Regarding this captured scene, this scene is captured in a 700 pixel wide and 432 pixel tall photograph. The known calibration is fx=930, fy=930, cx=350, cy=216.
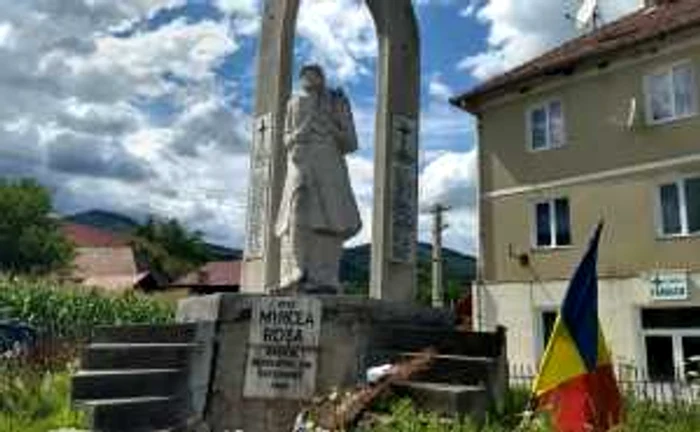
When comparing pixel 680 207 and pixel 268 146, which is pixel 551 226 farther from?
pixel 268 146

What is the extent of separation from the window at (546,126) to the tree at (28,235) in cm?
4471

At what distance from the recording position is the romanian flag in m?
5.91

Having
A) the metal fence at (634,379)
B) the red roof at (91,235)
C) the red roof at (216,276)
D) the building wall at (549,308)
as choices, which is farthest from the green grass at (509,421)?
the red roof at (91,235)

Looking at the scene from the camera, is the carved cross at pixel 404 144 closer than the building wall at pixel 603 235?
Yes

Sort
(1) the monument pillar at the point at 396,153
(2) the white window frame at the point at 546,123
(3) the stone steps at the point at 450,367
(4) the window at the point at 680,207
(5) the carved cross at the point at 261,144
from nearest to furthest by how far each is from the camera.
→ (3) the stone steps at the point at 450,367
(5) the carved cross at the point at 261,144
(1) the monument pillar at the point at 396,153
(4) the window at the point at 680,207
(2) the white window frame at the point at 546,123

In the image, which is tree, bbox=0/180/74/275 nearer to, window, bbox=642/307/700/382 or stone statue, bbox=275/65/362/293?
window, bbox=642/307/700/382

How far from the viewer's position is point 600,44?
24.5 meters

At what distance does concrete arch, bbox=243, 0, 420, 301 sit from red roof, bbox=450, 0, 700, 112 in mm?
11705

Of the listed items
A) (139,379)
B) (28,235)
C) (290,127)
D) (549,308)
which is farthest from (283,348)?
(28,235)

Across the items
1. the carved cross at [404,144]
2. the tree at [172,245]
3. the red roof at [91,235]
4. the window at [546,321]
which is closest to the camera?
the carved cross at [404,144]

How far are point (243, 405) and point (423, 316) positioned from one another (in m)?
2.31

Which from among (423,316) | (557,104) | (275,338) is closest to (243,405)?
(275,338)

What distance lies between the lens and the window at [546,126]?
2561 cm

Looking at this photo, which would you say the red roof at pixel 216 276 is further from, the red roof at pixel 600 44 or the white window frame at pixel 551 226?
the white window frame at pixel 551 226
